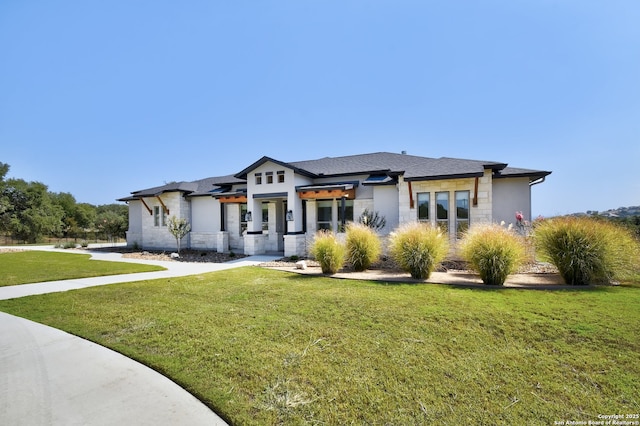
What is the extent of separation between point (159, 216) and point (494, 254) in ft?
72.3

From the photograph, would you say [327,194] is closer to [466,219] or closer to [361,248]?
[361,248]

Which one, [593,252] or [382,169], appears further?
[382,169]

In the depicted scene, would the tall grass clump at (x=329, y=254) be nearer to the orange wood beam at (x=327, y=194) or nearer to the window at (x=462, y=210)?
the orange wood beam at (x=327, y=194)

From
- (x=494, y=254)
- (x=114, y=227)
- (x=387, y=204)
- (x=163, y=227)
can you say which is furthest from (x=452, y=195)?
(x=114, y=227)

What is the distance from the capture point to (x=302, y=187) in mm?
16438

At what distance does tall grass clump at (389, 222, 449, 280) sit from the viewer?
28.7 feet

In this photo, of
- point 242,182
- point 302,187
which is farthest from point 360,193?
point 242,182

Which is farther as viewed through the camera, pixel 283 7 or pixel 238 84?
pixel 238 84

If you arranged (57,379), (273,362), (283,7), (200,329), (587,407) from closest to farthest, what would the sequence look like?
(587,407)
(57,379)
(273,362)
(200,329)
(283,7)

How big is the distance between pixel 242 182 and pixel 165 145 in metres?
9.38

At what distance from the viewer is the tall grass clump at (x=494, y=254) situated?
7.80 metres

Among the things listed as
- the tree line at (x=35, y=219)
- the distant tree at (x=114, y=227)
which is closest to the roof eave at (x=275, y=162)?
the distant tree at (x=114, y=227)

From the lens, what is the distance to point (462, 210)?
527 inches

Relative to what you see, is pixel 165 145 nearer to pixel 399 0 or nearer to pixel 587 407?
pixel 399 0
